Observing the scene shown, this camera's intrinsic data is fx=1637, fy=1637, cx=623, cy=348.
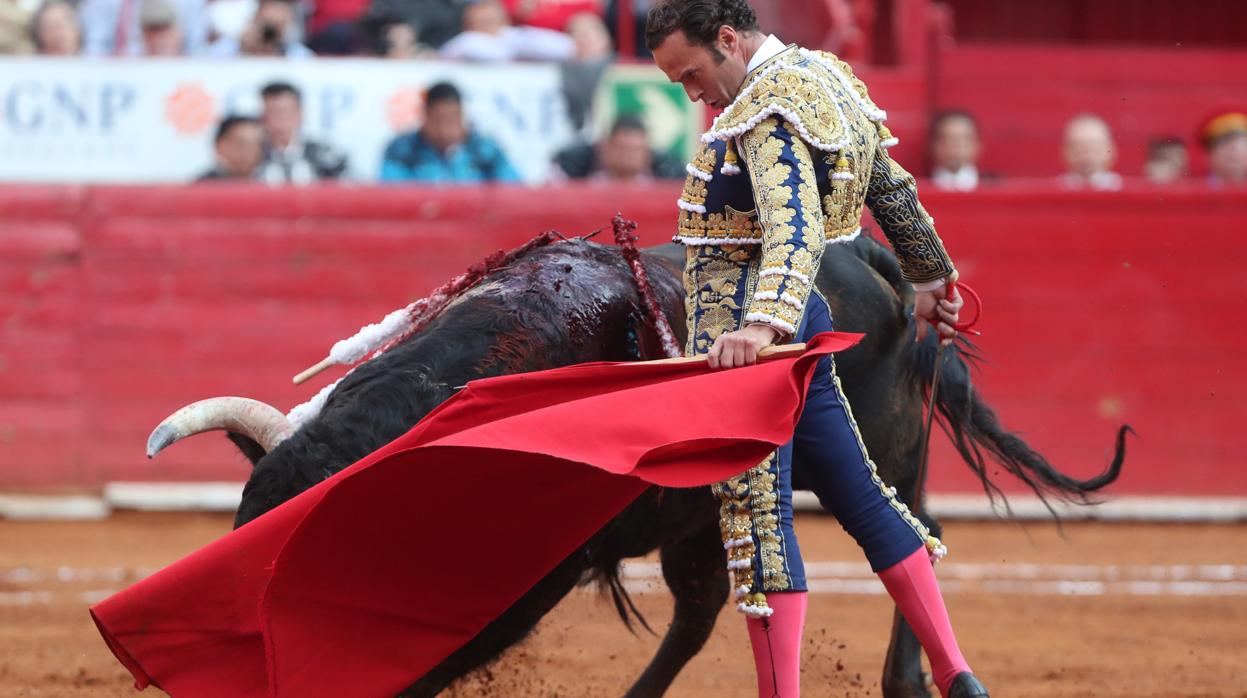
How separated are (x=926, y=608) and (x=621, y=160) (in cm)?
410

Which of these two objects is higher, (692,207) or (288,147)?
(692,207)

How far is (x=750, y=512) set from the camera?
2770mm

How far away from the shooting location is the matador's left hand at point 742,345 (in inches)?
103

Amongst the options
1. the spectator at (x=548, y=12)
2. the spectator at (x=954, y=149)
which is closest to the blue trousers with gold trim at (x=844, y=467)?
the spectator at (x=954, y=149)

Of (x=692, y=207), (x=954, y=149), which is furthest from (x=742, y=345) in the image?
(x=954, y=149)

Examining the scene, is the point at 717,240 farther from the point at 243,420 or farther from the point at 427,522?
the point at 243,420

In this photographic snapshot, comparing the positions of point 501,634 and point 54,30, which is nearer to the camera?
point 501,634

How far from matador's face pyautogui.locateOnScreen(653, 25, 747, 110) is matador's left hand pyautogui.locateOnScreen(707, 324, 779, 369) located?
399 millimetres

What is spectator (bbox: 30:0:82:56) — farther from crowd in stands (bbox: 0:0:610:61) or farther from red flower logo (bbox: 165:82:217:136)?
red flower logo (bbox: 165:82:217:136)

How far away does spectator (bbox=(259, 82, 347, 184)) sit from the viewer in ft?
22.1

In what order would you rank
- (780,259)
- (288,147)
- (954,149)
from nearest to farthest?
(780,259), (288,147), (954,149)

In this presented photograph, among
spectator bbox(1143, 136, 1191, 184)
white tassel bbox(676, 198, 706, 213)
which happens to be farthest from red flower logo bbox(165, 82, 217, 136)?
white tassel bbox(676, 198, 706, 213)

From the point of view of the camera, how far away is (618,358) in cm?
317

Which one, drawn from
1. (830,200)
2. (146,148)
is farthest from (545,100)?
(830,200)
